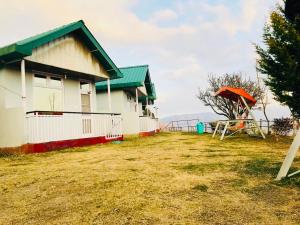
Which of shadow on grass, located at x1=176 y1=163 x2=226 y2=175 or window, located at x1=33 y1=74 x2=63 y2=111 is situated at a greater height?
window, located at x1=33 y1=74 x2=63 y2=111

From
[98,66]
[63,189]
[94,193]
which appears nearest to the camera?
[94,193]

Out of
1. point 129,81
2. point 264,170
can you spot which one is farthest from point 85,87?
point 264,170

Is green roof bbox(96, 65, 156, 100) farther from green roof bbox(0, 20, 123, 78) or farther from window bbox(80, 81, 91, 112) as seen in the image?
window bbox(80, 81, 91, 112)

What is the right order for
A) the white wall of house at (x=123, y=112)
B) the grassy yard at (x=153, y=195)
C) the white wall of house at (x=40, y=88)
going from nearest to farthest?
the grassy yard at (x=153, y=195)
the white wall of house at (x=40, y=88)
the white wall of house at (x=123, y=112)

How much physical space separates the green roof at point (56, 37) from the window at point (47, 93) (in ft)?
5.69

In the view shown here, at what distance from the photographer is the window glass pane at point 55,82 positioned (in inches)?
497

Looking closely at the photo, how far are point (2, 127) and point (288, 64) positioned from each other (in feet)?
40.1

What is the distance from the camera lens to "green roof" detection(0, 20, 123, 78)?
956 cm

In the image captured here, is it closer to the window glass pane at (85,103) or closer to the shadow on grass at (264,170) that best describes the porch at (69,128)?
the window glass pane at (85,103)

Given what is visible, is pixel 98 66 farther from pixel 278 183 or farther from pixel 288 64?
pixel 278 183

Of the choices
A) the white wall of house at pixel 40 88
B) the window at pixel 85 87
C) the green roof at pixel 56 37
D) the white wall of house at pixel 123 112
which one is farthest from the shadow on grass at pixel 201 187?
the white wall of house at pixel 123 112

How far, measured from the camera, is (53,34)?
436 inches

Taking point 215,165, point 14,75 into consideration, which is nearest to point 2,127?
point 14,75

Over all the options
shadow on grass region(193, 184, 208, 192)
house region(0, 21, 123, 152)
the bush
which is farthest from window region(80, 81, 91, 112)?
the bush
